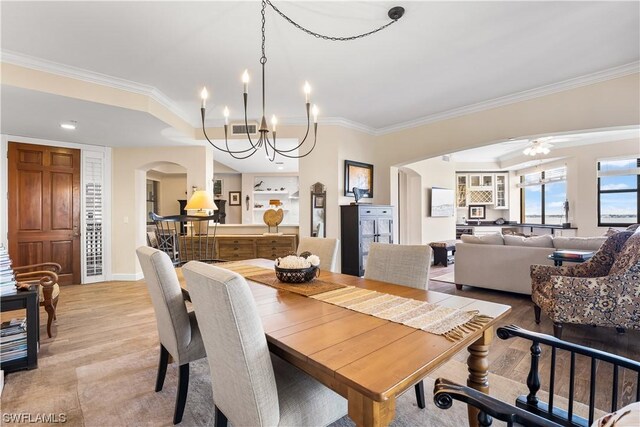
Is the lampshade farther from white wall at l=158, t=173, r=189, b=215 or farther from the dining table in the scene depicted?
white wall at l=158, t=173, r=189, b=215

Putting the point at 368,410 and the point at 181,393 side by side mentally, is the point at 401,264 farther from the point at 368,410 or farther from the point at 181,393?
the point at 181,393

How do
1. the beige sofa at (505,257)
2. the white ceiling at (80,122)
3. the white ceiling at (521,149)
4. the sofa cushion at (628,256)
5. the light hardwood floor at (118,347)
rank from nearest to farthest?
the light hardwood floor at (118,347) → the sofa cushion at (628,256) → the white ceiling at (80,122) → the beige sofa at (505,257) → the white ceiling at (521,149)

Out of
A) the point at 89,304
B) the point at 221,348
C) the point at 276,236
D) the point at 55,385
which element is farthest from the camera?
the point at 276,236

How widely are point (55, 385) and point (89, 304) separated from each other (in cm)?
217

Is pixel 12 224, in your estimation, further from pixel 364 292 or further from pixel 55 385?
pixel 364 292

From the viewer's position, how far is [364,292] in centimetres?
177

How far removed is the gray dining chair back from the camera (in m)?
2.01

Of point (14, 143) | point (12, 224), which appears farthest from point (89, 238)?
point (14, 143)

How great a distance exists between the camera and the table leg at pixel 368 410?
89cm

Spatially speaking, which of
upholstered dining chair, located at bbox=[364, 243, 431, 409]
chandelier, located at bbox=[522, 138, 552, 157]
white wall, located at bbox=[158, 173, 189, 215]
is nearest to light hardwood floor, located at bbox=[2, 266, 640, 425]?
upholstered dining chair, located at bbox=[364, 243, 431, 409]

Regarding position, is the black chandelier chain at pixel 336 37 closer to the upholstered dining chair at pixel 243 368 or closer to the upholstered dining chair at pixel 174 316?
the upholstered dining chair at pixel 174 316

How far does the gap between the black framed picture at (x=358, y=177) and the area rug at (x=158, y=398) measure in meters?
3.07

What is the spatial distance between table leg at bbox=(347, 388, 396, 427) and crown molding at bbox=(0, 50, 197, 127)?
387 cm

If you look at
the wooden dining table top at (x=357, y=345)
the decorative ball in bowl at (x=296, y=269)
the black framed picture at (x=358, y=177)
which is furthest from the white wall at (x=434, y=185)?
the wooden dining table top at (x=357, y=345)
